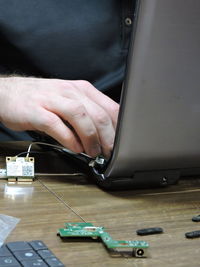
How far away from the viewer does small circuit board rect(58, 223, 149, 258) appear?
0.73 metres

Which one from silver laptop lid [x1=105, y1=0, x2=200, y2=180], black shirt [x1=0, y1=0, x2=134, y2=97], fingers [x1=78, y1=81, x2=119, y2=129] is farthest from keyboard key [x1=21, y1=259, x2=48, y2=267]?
black shirt [x1=0, y1=0, x2=134, y2=97]

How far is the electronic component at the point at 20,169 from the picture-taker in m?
1.01

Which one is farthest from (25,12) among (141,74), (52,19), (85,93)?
(141,74)

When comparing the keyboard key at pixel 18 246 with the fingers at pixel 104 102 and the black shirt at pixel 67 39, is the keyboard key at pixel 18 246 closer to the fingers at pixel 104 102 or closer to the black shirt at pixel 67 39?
the fingers at pixel 104 102

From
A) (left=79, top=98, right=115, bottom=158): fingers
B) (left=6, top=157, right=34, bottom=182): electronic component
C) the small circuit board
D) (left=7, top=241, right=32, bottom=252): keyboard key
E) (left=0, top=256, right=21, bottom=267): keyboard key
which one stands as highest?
(left=79, top=98, right=115, bottom=158): fingers

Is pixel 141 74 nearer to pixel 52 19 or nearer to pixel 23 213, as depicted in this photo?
pixel 23 213

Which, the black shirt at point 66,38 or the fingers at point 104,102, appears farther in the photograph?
the black shirt at point 66,38

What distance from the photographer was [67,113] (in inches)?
38.9

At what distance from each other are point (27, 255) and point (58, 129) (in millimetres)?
352

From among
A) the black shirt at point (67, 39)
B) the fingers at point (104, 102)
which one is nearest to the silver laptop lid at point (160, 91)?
the fingers at point (104, 102)

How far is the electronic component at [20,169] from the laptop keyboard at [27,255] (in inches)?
11.6

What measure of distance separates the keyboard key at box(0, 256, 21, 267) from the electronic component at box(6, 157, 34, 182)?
347 millimetres

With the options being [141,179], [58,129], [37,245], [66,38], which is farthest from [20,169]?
[66,38]

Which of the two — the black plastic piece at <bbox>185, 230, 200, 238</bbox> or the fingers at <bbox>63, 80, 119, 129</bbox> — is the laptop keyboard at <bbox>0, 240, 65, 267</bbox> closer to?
the black plastic piece at <bbox>185, 230, 200, 238</bbox>
